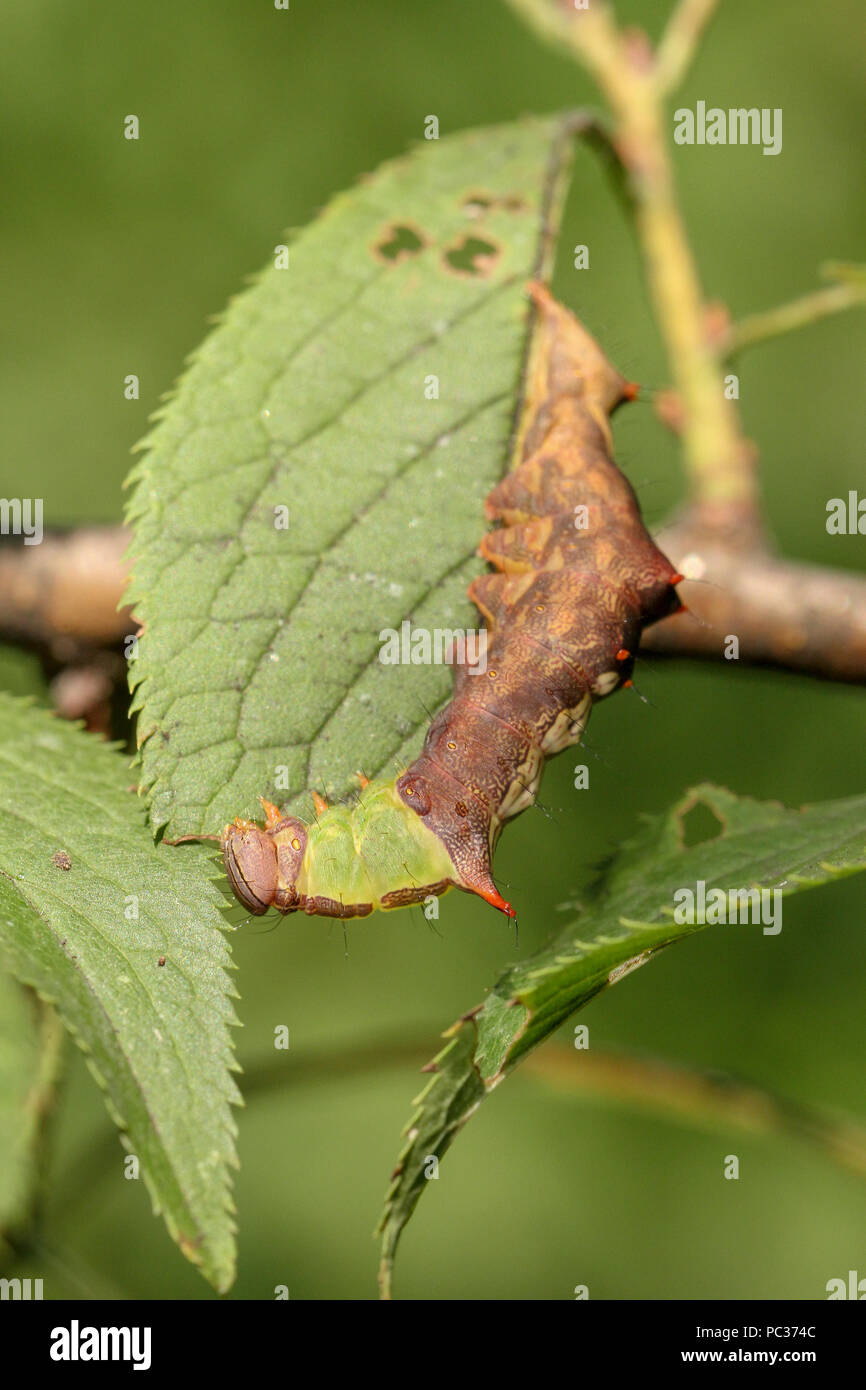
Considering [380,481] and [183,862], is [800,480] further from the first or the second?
[183,862]

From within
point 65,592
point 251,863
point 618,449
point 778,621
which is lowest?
point 251,863

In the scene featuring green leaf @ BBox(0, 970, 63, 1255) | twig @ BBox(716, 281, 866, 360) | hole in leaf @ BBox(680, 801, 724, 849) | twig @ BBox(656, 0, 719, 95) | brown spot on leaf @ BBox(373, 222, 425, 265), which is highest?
twig @ BBox(656, 0, 719, 95)

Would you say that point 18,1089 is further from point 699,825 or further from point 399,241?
point 399,241

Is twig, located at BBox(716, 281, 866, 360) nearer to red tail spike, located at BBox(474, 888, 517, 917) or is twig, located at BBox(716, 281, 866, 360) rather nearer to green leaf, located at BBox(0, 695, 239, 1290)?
red tail spike, located at BBox(474, 888, 517, 917)

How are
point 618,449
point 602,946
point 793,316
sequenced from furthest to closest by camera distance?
point 618,449, point 793,316, point 602,946

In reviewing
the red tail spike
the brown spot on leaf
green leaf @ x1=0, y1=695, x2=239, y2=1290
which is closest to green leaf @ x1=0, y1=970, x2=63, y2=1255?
green leaf @ x1=0, y1=695, x2=239, y2=1290

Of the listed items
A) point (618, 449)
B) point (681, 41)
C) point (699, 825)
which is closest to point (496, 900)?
point (699, 825)
